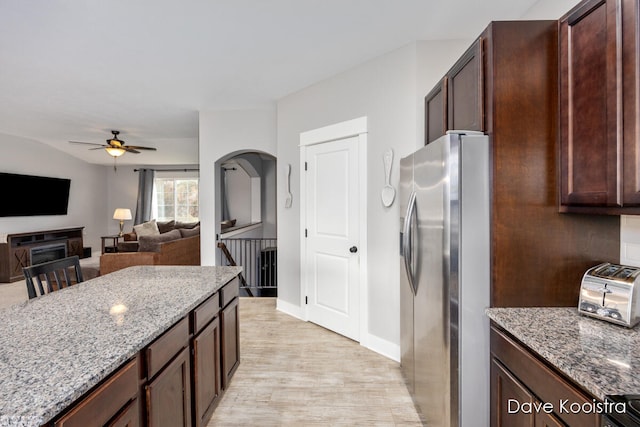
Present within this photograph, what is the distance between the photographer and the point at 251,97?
13.3 ft

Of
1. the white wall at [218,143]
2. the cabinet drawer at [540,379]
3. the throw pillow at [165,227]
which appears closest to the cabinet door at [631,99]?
the cabinet drawer at [540,379]

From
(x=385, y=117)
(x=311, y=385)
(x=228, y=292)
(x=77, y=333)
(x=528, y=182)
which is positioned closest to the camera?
(x=77, y=333)

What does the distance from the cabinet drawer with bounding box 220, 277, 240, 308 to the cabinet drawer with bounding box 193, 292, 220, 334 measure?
0.25ft

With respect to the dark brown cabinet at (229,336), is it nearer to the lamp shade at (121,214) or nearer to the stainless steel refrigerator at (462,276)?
the stainless steel refrigerator at (462,276)

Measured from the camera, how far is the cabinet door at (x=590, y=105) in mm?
1234

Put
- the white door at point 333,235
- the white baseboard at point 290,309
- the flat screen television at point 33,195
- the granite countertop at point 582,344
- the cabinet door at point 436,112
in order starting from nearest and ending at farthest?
the granite countertop at point 582,344 < the cabinet door at point 436,112 < the white door at point 333,235 < the white baseboard at point 290,309 < the flat screen television at point 33,195

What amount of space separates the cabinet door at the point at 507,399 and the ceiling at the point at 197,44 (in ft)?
7.55

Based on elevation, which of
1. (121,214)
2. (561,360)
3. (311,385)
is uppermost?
(121,214)

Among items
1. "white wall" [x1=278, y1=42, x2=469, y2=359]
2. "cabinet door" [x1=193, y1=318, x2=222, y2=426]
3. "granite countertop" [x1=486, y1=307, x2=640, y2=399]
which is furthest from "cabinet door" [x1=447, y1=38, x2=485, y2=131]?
"cabinet door" [x1=193, y1=318, x2=222, y2=426]

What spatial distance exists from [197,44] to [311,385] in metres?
2.93

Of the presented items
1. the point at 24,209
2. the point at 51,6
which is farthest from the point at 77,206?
the point at 51,6

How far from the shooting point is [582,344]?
116 centimetres

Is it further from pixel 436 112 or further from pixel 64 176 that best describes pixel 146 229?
pixel 436 112

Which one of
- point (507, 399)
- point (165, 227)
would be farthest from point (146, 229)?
point (507, 399)
